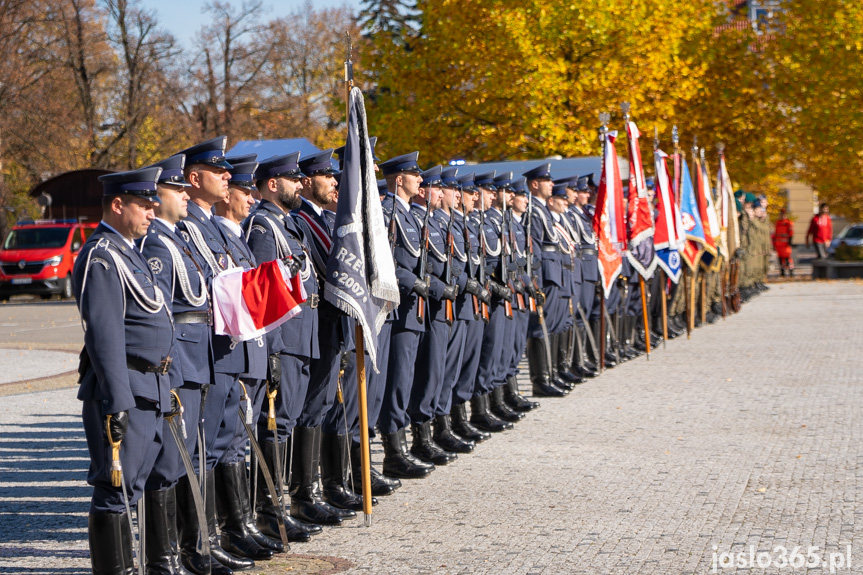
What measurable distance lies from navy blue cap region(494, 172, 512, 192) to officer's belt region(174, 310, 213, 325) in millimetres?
5301

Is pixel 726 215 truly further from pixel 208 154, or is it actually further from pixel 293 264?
pixel 208 154

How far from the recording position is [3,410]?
37.1 feet

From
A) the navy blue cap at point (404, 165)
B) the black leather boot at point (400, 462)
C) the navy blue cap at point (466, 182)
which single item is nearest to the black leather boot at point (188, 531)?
the black leather boot at point (400, 462)

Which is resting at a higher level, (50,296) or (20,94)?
(20,94)

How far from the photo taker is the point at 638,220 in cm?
1403

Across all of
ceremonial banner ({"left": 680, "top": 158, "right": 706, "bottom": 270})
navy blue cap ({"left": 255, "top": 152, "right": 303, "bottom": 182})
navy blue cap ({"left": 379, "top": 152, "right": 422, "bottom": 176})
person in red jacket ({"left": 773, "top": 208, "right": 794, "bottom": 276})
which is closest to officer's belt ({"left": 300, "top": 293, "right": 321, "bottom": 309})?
navy blue cap ({"left": 255, "top": 152, "right": 303, "bottom": 182})

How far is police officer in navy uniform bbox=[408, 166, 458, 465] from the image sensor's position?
8.49m

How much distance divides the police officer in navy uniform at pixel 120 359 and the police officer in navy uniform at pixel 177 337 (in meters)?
0.16

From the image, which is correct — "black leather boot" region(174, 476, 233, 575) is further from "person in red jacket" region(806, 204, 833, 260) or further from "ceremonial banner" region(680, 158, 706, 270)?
"person in red jacket" region(806, 204, 833, 260)

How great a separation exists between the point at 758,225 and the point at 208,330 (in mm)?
22575

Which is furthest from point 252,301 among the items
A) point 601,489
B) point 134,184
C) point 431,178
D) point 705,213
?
point 705,213

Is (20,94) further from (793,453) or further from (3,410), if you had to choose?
(793,453)

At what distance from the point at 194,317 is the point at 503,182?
18.2 feet

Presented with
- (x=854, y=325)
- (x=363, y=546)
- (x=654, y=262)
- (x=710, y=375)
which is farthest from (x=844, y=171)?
(x=363, y=546)
